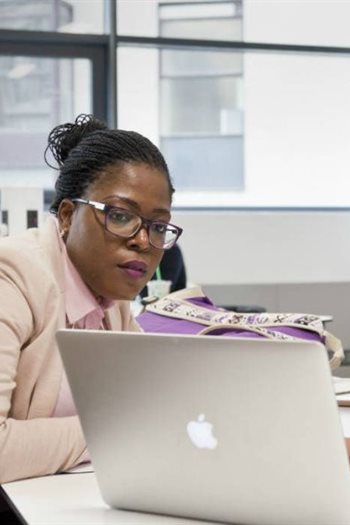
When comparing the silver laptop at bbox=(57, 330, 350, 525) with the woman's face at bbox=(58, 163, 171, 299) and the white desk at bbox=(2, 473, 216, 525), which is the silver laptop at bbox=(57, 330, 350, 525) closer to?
the white desk at bbox=(2, 473, 216, 525)

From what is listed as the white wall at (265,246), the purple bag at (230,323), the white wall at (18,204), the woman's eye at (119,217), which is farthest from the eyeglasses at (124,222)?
the white wall at (265,246)

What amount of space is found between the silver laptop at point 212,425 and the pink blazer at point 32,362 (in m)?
0.18

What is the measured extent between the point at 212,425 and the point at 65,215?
66 cm

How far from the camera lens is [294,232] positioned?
17.7 ft

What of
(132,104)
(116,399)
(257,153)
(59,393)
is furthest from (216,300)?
(116,399)

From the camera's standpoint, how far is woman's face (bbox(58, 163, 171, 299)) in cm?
153

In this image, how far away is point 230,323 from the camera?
2154mm

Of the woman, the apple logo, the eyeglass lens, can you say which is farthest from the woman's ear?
the apple logo

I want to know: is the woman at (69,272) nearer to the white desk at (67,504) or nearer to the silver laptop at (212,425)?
the white desk at (67,504)

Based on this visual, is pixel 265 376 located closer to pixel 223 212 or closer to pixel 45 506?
pixel 45 506

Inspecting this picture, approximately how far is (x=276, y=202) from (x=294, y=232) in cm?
21

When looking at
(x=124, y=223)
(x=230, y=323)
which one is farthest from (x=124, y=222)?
(x=230, y=323)

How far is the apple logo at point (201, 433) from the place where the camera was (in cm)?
109

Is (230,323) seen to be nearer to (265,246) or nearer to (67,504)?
(67,504)
